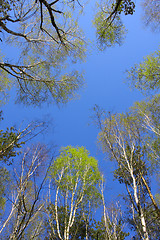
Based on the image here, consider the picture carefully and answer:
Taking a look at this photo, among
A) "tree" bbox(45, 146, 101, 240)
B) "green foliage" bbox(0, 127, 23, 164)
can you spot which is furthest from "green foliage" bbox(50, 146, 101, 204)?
"green foliage" bbox(0, 127, 23, 164)

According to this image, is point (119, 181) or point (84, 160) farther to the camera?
point (84, 160)

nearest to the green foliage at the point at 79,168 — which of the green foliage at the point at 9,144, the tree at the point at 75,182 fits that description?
the tree at the point at 75,182

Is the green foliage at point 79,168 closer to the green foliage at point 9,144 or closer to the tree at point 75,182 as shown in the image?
the tree at point 75,182

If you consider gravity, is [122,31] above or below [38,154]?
above

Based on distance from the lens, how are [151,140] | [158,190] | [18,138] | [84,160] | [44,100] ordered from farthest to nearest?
[158,190] → [84,160] → [151,140] → [44,100] → [18,138]

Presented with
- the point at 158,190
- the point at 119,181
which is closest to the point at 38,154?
the point at 119,181

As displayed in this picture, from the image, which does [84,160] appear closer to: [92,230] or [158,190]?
[92,230]

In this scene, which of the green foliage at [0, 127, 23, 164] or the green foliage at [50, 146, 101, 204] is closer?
the green foliage at [0, 127, 23, 164]

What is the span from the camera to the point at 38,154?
3627mm

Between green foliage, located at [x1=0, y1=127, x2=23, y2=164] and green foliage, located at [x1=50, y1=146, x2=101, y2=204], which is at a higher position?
green foliage, located at [x1=50, y1=146, x2=101, y2=204]

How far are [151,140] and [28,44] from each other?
7.65m

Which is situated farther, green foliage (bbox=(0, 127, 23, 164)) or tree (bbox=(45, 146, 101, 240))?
tree (bbox=(45, 146, 101, 240))

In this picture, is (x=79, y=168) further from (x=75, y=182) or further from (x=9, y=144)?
(x=9, y=144)

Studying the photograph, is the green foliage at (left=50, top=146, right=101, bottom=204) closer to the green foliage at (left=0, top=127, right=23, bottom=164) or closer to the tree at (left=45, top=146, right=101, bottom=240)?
the tree at (left=45, top=146, right=101, bottom=240)
